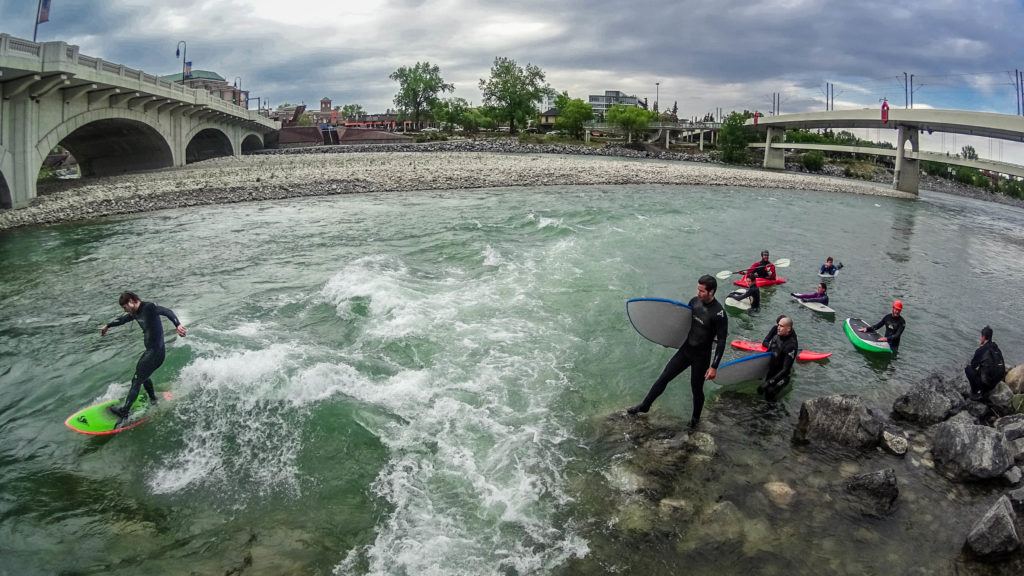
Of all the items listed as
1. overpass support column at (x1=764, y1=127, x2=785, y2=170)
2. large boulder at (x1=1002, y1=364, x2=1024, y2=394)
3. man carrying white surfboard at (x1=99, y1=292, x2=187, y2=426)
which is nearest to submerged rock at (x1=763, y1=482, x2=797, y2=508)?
large boulder at (x1=1002, y1=364, x2=1024, y2=394)

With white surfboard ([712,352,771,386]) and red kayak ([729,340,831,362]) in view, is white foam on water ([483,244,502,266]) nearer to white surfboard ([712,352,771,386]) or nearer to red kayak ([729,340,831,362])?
red kayak ([729,340,831,362])

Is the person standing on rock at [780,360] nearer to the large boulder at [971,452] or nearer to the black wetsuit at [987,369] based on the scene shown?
the large boulder at [971,452]

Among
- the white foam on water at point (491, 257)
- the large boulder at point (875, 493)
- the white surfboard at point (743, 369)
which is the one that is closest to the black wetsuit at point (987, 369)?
the white surfboard at point (743, 369)

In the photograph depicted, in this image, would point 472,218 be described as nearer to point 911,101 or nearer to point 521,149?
point 521,149

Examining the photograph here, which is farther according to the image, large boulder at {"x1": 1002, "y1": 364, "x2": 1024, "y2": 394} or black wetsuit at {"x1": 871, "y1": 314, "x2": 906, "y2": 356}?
black wetsuit at {"x1": 871, "y1": 314, "x2": 906, "y2": 356}

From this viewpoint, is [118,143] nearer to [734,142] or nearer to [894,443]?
[894,443]

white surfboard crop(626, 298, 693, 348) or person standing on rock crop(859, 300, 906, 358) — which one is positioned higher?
white surfboard crop(626, 298, 693, 348)

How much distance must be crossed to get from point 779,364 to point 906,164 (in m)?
61.4

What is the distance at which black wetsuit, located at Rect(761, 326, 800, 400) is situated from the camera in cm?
1055

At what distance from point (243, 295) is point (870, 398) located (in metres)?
15.5

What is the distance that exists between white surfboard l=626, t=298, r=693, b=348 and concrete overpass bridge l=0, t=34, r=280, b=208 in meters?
30.1

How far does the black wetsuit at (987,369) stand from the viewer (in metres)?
10.5

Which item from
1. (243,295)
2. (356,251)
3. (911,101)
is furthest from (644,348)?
(911,101)

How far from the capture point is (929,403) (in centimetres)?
992
